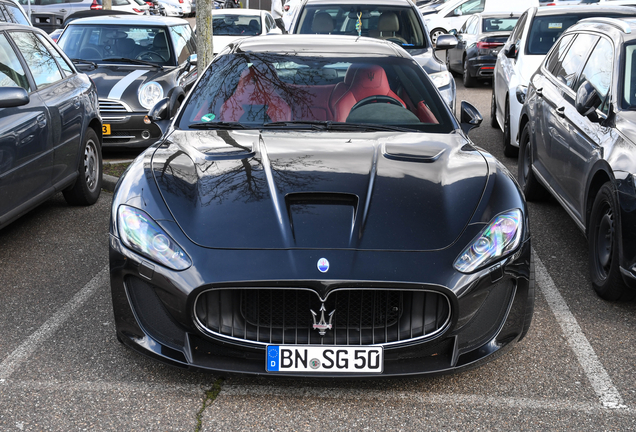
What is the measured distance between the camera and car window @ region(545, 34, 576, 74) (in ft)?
20.4

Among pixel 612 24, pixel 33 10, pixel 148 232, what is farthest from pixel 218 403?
pixel 33 10

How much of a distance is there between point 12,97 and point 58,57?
1.84 metres

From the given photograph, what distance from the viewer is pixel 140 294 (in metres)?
3.18

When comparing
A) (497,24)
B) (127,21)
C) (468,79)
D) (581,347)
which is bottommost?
(468,79)

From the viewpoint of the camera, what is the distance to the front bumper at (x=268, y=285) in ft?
9.77

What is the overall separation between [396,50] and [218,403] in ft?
9.43

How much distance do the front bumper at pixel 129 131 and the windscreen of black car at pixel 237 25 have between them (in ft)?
23.0

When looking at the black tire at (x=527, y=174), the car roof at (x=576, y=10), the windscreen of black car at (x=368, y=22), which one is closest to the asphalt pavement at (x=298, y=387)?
the black tire at (x=527, y=174)

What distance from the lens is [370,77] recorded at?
4688 millimetres

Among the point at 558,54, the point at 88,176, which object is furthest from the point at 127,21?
the point at 558,54

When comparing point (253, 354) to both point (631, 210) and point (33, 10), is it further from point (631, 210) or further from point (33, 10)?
point (33, 10)

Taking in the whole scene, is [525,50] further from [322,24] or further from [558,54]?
[322,24]

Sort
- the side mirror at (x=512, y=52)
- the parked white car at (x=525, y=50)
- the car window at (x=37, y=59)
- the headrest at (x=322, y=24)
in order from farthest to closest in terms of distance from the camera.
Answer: the headrest at (x=322, y=24), the side mirror at (x=512, y=52), the parked white car at (x=525, y=50), the car window at (x=37, y=59)

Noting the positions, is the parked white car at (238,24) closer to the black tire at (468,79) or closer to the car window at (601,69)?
the black tire at (468,79)
